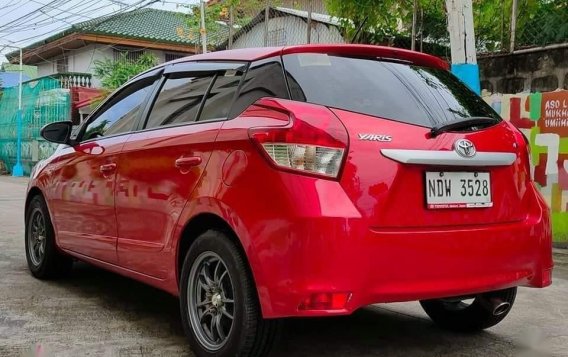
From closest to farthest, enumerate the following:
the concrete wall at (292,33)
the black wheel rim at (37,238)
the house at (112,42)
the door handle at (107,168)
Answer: the door handle at (107,168), the black wheel rim at (37,238), the concrete wall at (292,33), the house at (112,42)

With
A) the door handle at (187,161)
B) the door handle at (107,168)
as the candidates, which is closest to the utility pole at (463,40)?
the door handle at (107,168)

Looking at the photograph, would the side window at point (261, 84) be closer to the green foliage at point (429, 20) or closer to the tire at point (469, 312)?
the tire at point (469, 312)

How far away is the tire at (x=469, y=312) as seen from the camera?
12.3 feet

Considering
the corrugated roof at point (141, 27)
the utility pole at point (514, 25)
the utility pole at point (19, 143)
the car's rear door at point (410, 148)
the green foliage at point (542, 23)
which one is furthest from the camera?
the corrugated roof at point (141, 27)

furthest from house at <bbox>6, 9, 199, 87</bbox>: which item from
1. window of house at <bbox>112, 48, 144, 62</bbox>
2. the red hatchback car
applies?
the red hatchback car

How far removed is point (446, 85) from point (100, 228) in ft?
7.82

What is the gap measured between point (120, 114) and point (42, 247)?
1547mm

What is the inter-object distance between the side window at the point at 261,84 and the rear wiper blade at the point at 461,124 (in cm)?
72

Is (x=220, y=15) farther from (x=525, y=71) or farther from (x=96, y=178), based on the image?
(x=96, y=178)

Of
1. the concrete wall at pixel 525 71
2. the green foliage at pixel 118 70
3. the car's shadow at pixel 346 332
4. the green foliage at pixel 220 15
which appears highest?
the green foliage at pixel 220 15

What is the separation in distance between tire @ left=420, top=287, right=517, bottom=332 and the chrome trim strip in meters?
0.90

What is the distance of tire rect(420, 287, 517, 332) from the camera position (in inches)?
147

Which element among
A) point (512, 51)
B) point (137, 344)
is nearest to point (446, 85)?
point (137, 344)

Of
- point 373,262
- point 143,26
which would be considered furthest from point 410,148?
point 143,26
